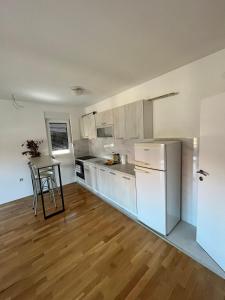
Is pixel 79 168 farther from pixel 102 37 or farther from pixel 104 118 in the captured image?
pixel 102 37

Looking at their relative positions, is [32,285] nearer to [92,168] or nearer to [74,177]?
[92,168]

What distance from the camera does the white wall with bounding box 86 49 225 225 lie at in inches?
72.0

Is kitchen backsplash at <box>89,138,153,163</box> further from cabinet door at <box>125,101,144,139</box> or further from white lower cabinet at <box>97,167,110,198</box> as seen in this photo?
white lower cabinet at <box>97,167,110,198</box>

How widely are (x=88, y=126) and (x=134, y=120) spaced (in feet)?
6.15

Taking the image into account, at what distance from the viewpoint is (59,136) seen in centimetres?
443

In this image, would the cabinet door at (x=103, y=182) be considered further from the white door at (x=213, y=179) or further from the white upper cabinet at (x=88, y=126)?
the white door at (x=213, y=179)

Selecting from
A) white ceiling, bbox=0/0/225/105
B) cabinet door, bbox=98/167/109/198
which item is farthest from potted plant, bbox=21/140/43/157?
cabinet door, bbox=98/167/109/198

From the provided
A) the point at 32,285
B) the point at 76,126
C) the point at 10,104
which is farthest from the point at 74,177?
the point at 32,285

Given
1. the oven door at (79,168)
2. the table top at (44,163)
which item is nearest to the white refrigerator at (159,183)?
the table top at (44,163)

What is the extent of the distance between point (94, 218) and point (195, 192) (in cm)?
184

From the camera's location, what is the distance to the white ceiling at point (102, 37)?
3.51ft

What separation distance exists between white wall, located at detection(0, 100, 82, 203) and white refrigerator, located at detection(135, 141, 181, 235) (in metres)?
3.07

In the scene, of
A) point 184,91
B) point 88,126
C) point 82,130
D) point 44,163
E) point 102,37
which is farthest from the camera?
point 82,130

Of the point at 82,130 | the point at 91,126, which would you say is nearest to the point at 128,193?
the point at 91,126
